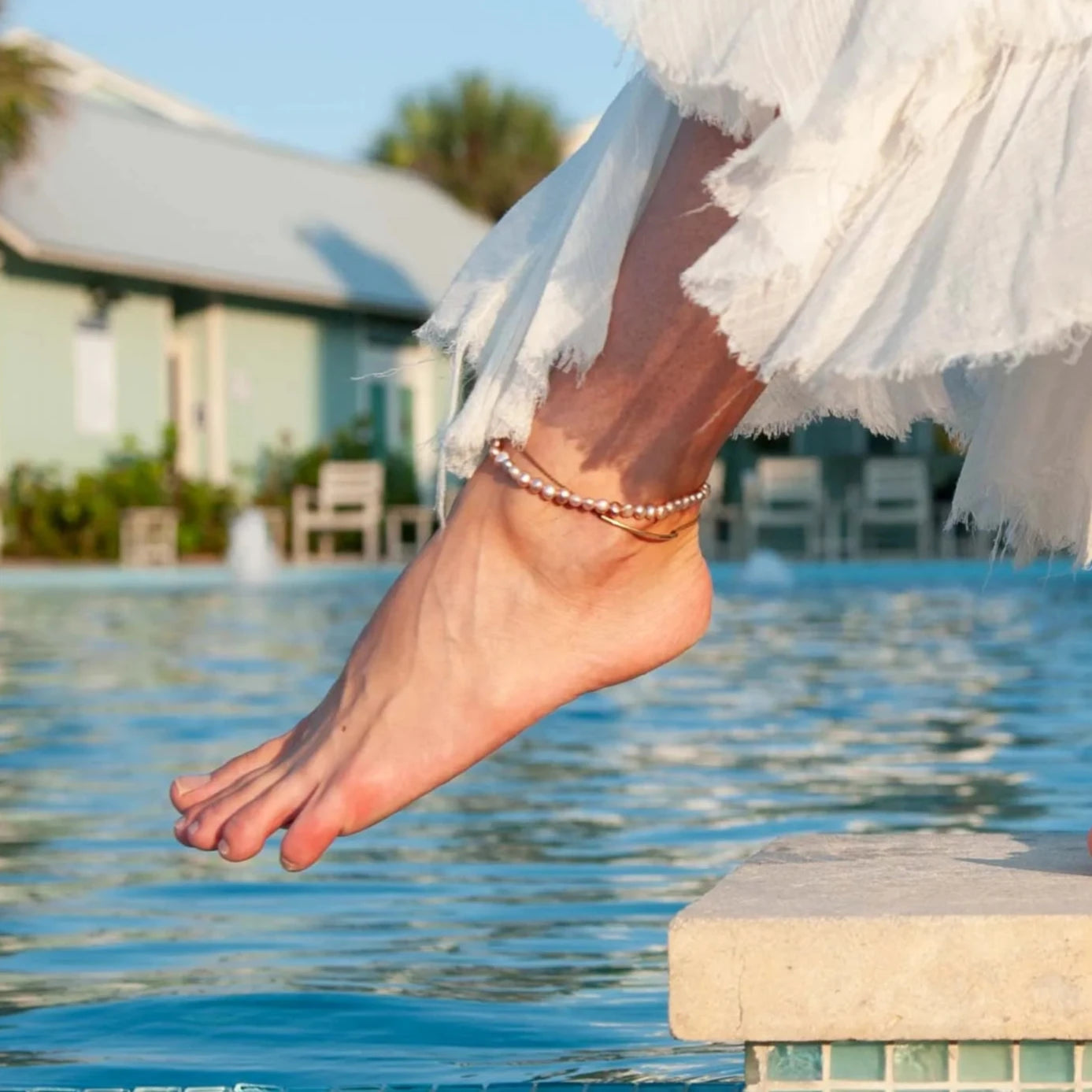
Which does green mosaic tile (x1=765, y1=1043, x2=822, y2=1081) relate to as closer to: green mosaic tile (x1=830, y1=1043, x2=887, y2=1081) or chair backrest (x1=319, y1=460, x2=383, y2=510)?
green mosaic tile (x1=830, y1=1043, x2=887, y2=1081)

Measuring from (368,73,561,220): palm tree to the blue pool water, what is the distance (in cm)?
2725

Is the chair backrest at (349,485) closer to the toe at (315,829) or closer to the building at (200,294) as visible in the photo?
the building at (200,294)

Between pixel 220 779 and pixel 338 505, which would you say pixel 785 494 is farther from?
pixel 220 779

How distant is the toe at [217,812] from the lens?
7.29 ft

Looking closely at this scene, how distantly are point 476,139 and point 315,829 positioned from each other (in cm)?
3622

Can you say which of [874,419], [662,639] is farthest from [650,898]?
[874,419]

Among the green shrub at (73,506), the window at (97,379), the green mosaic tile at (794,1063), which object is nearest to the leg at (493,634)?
the green mosaic tile at (794,1063)

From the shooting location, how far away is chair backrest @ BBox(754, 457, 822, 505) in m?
21.0

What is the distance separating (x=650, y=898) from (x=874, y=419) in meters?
1.88

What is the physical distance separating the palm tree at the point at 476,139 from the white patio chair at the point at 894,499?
16020mm

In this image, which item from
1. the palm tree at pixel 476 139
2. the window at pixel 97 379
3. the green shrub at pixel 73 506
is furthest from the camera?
the palm tree at pixel 476 139

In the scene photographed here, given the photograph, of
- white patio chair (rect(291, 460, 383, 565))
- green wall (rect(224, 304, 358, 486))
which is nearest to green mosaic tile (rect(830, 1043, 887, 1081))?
white patio chair (rect(291, 460, 383, 565))

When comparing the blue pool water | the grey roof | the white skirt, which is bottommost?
Answer: the blue pool water

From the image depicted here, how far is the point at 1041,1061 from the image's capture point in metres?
1.72
